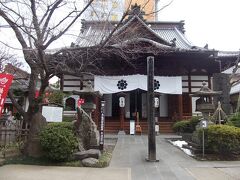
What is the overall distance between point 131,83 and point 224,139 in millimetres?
11715

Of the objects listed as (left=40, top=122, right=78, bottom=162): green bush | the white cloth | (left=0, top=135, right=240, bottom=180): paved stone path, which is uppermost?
the white cloth

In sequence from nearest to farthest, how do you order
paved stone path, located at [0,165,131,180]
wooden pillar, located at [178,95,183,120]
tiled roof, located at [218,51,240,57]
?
→ paved stone path, located at [0,165,131,180] → wooden pillar, located at [178,95,183,120] → tiled roof, located at [218,51,240,57]

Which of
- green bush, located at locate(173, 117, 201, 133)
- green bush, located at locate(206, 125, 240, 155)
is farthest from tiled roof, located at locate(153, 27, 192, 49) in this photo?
green bush, located at locate(206, 125, 240, 155)

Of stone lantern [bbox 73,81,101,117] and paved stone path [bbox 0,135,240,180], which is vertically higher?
stone lantern [bbox 73,81,101,117]

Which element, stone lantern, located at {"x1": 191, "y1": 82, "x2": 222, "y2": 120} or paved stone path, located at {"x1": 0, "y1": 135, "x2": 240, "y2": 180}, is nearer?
paved stone path, located at {"x1": 0, "y1": 135, "x2": 240, "y2": 180}

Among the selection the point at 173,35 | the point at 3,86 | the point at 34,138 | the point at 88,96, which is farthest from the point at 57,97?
the point at 173,35

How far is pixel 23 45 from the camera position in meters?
10.9

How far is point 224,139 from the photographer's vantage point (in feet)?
37.0

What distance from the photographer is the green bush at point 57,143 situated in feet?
33.0

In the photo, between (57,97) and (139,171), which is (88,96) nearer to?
(139,171)

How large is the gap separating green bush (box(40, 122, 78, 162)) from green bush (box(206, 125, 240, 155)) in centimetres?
539

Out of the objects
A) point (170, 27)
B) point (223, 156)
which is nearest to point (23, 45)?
point (223, 156)

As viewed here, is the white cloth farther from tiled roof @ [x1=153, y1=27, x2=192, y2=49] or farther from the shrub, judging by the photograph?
tiled roof @ [x1=153, y1=27, x2=192, y2=49]

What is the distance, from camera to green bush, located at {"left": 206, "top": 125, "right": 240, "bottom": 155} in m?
11.2
